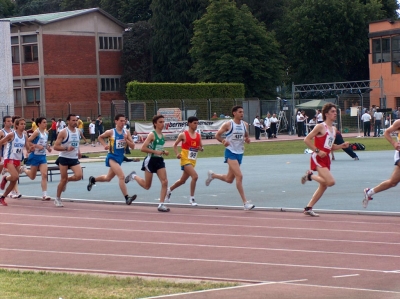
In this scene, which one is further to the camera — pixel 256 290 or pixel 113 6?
pixel 113 6

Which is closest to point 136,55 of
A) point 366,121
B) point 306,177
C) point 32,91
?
point 32,91

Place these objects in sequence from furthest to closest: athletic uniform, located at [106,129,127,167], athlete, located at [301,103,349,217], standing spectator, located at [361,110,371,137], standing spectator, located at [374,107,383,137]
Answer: standing spectator, located at [374,107,383,137]
standing spectator, located at [361,110,371,137]
athletic uniform, located at [106,129,127,167]
athlete, located at [301,103,349,217]

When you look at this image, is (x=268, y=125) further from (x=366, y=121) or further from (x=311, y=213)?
(x=311, y=213)

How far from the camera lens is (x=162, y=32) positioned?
2714 inches

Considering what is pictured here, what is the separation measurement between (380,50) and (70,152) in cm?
5166

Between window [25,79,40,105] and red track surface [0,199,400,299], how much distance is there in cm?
4882

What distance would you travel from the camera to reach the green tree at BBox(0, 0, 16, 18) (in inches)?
3541

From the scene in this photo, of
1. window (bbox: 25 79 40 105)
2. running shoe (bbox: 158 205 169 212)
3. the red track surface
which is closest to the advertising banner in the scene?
window (bbox: 25 79 40 105)

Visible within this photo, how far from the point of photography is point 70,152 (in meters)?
16.0

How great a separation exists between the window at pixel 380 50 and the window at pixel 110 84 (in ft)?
73.5

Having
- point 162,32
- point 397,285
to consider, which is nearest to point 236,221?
point 397,285

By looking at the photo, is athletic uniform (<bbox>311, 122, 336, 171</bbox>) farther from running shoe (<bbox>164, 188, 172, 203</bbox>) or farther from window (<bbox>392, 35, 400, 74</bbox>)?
window (<bbox>392, 35, 400, 74</bbox>)

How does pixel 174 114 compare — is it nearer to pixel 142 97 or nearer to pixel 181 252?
pixel 142 97

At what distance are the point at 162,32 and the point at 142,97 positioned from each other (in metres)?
17.3
